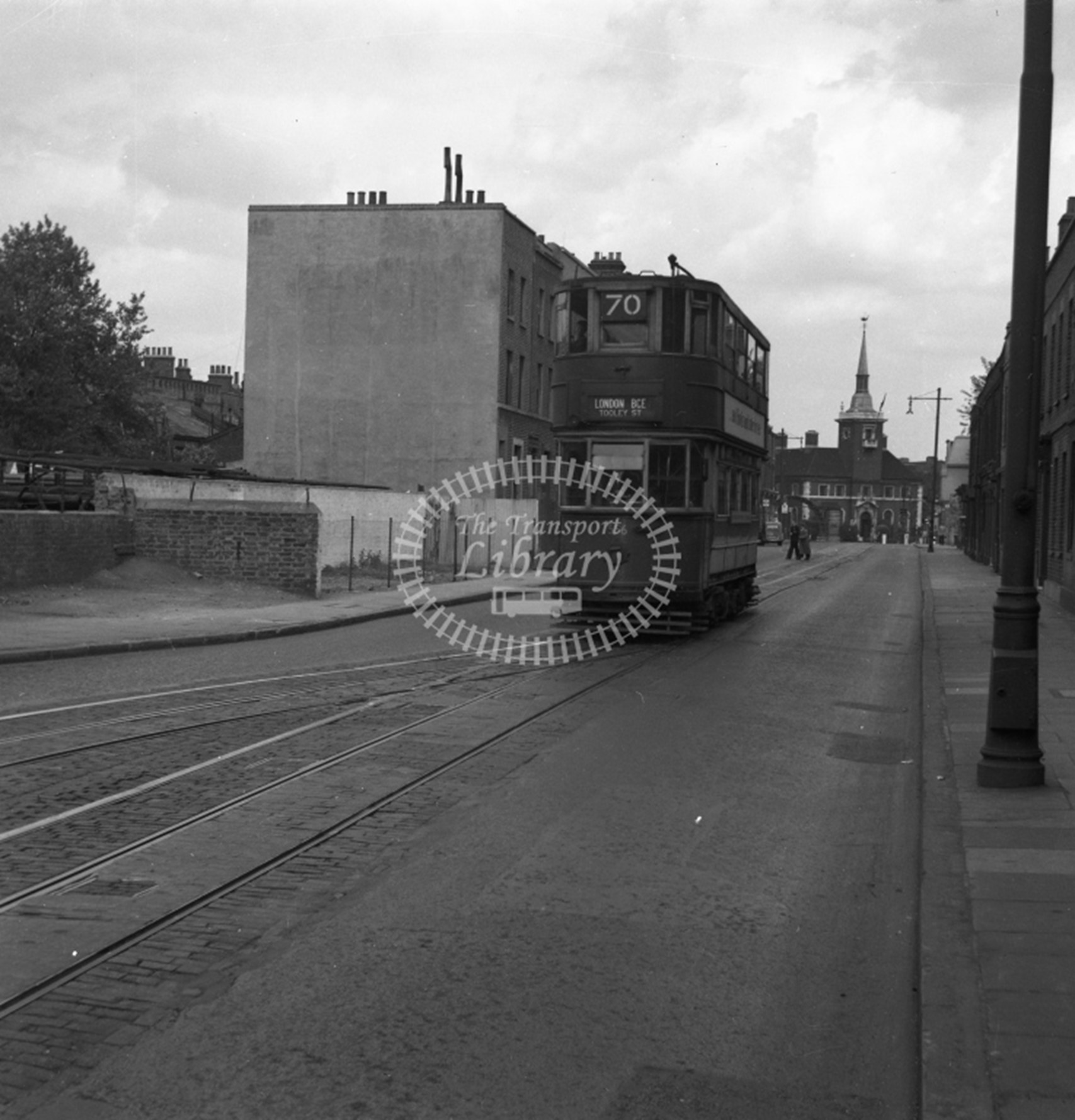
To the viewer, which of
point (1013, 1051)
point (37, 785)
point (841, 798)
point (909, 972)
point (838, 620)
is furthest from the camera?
point (838, 620)

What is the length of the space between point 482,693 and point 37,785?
5730mm

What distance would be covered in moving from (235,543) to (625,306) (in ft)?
35.0

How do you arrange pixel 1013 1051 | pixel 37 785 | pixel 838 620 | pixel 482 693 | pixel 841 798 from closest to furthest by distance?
pixel 1013 1051 < pixel 37 785 < pixel 841 798 < pixel 482 693 < pixel 838 620

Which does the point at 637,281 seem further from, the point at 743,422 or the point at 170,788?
the point at 170,788

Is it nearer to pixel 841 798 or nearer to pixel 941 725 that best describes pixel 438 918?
pixel 841 798

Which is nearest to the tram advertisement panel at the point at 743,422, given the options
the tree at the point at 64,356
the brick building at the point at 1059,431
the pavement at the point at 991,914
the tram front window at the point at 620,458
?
the tram front window at the point at 620,458

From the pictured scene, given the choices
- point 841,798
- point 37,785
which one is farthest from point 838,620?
A: point 37,785

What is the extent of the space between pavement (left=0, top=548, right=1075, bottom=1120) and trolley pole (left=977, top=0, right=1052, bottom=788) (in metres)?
0.36

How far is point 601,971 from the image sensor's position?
5.80m

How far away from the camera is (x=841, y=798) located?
9.70 m

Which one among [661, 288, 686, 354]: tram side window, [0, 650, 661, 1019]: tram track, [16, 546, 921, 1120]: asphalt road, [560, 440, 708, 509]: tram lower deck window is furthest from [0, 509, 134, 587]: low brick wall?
[16, 546, 921, 1120]: asphalt road

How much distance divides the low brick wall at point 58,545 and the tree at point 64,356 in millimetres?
29234

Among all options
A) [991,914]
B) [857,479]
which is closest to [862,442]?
[857,479]

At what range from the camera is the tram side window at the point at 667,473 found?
19.7 m
